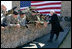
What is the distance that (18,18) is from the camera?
5.25 meters

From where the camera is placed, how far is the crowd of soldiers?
15.8ft

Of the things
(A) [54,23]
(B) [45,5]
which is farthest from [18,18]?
(B) [45,5]

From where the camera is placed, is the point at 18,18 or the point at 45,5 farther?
the point at 45,5

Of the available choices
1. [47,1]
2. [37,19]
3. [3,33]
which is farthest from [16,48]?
[47,1]

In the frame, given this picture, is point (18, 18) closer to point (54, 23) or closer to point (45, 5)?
point (54, 23)

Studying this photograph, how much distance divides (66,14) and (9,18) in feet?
33.9

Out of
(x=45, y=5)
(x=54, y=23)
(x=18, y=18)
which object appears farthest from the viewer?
(x=45, y=5)

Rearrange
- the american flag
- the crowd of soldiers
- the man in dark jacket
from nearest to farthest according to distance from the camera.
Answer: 1. the crowd of soldiers
2. the man in dark jacket
3. the american flag

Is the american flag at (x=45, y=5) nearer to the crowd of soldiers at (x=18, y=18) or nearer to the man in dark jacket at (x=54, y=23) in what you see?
the crowd of soldiers at (x=18, y=18)

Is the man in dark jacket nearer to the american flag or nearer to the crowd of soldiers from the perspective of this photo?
the crowd of soldiers

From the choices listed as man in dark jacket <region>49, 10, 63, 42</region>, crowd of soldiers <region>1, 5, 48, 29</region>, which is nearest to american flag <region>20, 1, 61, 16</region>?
crowd of soldiers <region>1, 5, 48, 29</region>

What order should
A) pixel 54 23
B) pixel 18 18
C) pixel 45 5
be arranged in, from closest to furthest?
pixel 18 18 → pixel 54 23 → pixel 45 5

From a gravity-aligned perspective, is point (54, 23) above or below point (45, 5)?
below

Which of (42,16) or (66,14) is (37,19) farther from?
(66,14)
